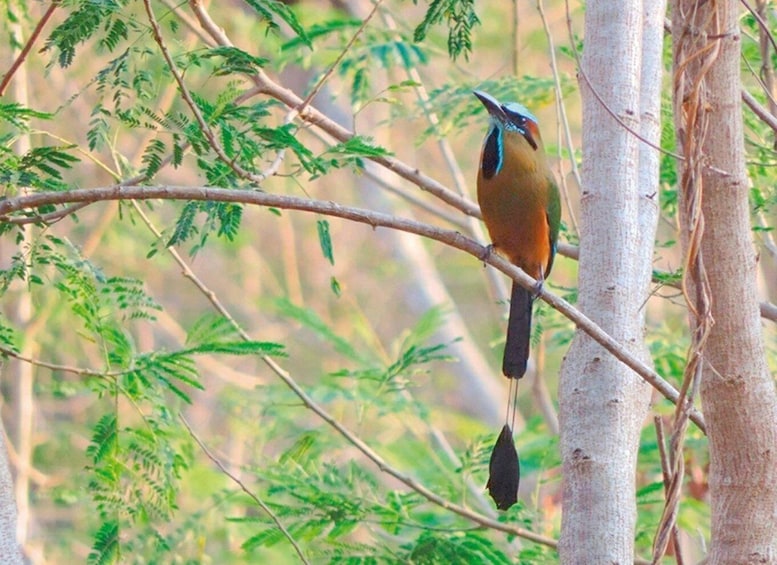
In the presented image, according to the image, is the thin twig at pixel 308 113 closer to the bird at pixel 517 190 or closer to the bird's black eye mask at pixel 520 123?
the bird at pixel 517 190

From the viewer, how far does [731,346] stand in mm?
2104

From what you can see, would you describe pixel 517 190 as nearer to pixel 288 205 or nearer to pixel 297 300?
pixel 288 205

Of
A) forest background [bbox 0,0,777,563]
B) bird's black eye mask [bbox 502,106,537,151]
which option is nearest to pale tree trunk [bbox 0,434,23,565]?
forest background [bbox 0,0,777,563]

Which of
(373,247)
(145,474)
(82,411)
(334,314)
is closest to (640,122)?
(145,474)

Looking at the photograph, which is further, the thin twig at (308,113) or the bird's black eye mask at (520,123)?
the bird's black eye mask at (520,123)

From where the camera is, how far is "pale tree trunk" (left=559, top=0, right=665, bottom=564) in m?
2.30

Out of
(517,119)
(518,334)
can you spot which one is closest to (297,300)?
(517,119)

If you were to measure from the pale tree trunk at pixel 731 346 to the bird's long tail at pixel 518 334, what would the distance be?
37.5 inches

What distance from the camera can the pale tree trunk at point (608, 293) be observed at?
2.30 meters

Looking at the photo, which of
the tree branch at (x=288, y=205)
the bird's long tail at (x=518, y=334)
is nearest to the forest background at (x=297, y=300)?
the tree branch at (x=288, y=205)

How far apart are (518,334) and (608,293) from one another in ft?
2.54

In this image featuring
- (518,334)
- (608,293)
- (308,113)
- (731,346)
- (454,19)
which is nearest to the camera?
(731,346)

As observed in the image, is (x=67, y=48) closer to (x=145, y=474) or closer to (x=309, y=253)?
(x=145, y=474)

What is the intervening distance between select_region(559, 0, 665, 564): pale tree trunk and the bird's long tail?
0.55 m
